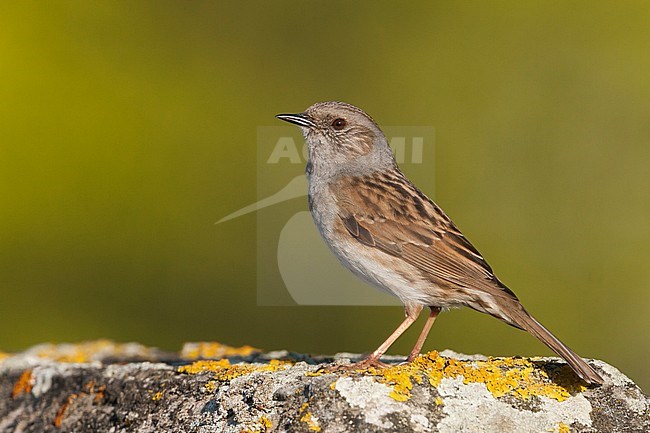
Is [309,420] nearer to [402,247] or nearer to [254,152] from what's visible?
[402,247]

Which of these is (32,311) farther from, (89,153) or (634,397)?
(634,397)

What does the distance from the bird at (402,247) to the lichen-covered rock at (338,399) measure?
0.99 feet

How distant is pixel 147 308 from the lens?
254 inches

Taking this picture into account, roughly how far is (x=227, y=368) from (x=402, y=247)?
1.08 meters

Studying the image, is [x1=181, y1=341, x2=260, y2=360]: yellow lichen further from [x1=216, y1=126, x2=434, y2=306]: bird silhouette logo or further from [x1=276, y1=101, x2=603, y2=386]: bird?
[x1=216, y1=126, x2=434, y2=306]: bird silhouette logo

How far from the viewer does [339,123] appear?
570cm

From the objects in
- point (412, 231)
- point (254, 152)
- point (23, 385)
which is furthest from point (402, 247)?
point (254, 152)

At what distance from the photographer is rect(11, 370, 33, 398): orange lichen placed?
4.70m

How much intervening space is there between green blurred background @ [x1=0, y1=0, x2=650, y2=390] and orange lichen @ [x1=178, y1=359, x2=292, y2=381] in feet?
6.85

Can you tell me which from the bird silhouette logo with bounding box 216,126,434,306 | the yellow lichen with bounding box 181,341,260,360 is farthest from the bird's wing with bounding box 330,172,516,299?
the bird silhouette logo with bounding box 216,126,434,306

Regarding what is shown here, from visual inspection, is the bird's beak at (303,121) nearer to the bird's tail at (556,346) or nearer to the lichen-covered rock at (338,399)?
the lichen-covered rock at (338,399)

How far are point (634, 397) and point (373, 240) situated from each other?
1.51 metres

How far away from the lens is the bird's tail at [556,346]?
3.75 m

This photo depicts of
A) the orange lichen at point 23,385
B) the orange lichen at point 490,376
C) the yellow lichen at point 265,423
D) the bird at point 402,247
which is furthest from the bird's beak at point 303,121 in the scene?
the yellow lichen at point 265,423
